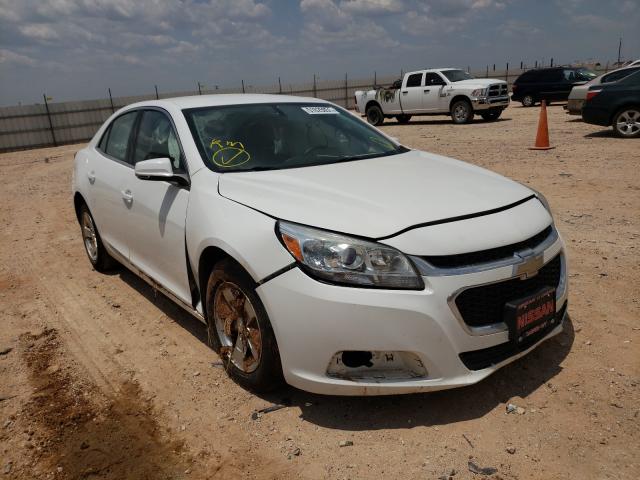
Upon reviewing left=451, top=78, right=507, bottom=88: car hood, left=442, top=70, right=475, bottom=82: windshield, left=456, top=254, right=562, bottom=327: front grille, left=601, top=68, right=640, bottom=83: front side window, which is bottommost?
left=456, top=254, right=562, bottom=327: front grille

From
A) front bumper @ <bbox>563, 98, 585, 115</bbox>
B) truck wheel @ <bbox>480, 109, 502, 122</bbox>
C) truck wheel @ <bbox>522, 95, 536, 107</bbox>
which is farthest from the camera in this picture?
truck wheel @ <bbox>522, 95, 536, 107</bbox>

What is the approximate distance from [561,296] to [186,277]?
219 centimetres

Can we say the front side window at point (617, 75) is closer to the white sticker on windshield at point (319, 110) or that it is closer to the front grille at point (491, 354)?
the white sticker on windshield at point (319, 110)

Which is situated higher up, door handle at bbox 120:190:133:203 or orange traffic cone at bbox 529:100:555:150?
door handle at bbox 120:190:133:203

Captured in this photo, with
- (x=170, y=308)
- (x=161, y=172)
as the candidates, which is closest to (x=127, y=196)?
(x=161, y=172)

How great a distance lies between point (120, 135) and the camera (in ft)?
14.8

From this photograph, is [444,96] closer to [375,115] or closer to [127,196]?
[375,115]

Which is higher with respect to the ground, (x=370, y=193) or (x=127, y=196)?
(x=370, y=193)

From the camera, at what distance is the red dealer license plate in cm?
250

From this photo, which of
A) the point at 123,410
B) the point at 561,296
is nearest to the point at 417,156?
the point at 561,296

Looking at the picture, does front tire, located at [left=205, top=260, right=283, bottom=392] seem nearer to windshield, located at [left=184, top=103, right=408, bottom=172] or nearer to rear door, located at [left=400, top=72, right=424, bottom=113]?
windshield, located at [left=184, top=103, right=408, bottom=172]

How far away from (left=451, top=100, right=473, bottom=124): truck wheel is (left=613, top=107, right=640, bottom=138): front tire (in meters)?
6.27

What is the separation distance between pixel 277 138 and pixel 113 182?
1.51 m

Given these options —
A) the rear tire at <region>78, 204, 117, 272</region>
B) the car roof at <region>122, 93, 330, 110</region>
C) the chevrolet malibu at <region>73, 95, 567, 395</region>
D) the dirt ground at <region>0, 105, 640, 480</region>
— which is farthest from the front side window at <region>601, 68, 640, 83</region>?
the rear tire at <region>78, 204, 117, 272</region>
